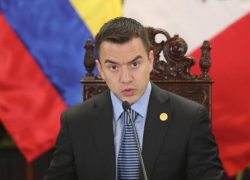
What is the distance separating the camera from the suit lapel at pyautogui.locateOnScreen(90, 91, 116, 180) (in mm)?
1507

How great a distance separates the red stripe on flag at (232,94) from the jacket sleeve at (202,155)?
766 millimetres

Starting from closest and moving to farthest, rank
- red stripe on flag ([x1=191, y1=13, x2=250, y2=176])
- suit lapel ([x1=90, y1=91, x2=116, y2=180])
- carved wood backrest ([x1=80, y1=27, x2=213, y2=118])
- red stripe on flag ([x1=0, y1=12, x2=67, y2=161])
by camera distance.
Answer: suit lapel ([x1=90, y1=91, x2=116, y2=180])
carved wood backrest ([x1=80, y1=27, x2=213, y2=118])
red stripe on flag ([x1=191, y1=13, x2=250, y2=176])
red stripe on flag ([x1=0, y1=12, x2=67, y2=161])

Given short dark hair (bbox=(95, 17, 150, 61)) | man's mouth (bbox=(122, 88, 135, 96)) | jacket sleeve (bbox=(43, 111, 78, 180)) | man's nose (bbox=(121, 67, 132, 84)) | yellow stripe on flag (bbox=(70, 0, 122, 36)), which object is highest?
yellow stripe on flag (bbox=(70, 0, 122, 36))

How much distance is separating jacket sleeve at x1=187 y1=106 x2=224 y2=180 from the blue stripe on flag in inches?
40.1

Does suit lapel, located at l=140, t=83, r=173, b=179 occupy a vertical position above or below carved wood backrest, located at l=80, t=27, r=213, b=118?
below

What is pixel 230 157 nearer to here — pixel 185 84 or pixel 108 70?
→ pixel 185 84

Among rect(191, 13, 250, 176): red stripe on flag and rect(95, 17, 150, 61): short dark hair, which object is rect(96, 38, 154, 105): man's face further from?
rect(191, 13, 250, 176): red stripe on flag

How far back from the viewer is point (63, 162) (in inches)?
61.9

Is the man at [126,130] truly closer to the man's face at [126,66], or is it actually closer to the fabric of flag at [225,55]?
the man's face at [126,66]

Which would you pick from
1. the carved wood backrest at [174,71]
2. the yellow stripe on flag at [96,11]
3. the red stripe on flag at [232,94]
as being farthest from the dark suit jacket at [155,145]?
the yellow stripe on flag at [96,11]

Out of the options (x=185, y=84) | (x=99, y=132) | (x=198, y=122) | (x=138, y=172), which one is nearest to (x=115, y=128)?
(x=99, y=132)

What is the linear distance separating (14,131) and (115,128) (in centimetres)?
101

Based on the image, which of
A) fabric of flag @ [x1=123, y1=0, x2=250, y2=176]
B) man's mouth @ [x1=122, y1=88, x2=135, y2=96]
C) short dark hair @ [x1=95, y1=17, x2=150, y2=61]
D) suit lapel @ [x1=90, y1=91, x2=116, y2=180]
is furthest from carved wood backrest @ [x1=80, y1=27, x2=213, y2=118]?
man's mouth @ [x1=122, y1=88, x2=135, y2=96]

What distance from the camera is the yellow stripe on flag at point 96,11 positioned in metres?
2.39
